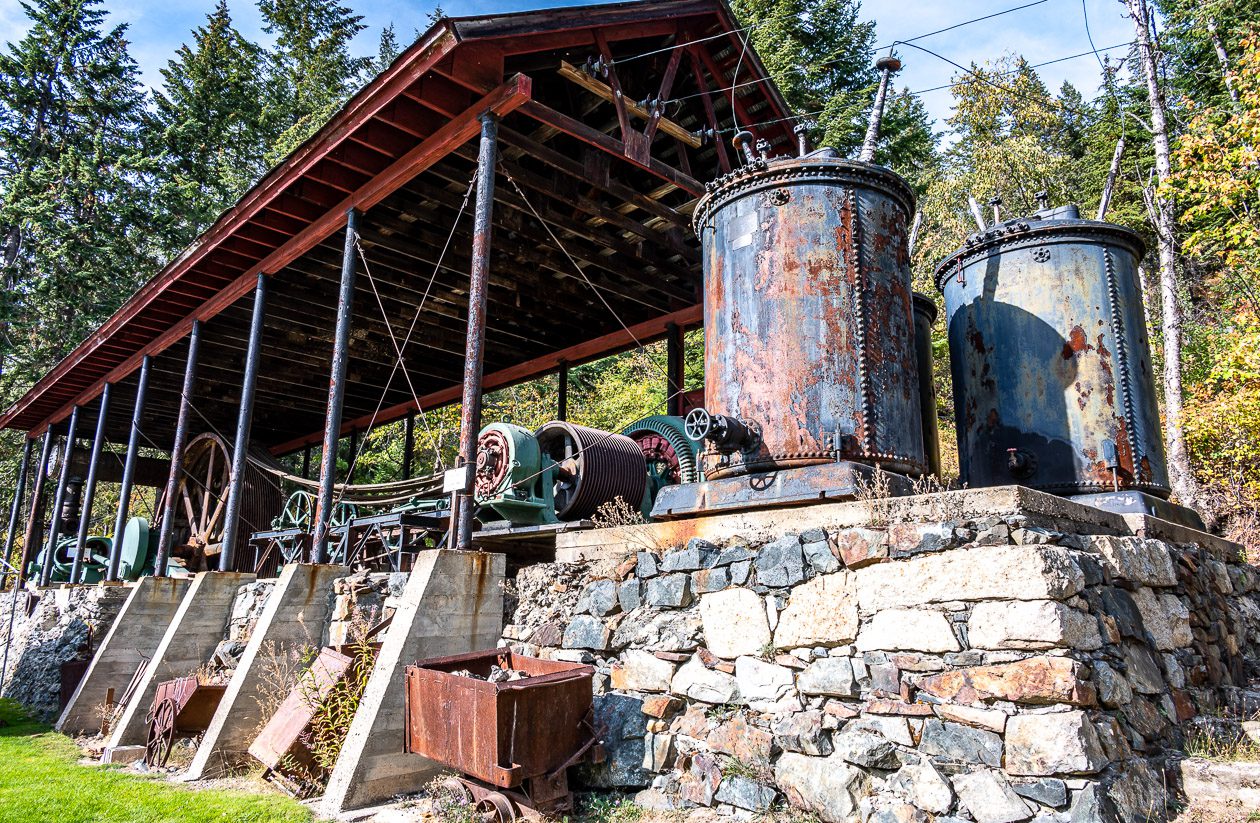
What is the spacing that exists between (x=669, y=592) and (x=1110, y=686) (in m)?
2.43

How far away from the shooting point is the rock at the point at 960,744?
11.9 feet

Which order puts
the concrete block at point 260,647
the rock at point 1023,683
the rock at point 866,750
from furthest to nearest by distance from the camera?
1. the concrete block at point 260,647
2. the rock at point 866,750
3. the rock at point 1023,683

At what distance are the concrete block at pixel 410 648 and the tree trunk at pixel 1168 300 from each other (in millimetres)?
11111

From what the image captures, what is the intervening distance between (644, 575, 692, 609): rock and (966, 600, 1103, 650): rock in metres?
1.75

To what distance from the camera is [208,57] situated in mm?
28922

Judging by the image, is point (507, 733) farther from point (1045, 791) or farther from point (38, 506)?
point (38, 506)

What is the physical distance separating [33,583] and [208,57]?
21580 mm

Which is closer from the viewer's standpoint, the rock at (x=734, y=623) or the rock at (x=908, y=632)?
the rock at (x=908, y=632)

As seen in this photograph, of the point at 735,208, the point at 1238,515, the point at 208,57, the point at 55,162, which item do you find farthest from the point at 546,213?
the point at 208,57

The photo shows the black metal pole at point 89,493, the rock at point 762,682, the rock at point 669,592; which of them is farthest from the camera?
the black metal pole at point 89,493

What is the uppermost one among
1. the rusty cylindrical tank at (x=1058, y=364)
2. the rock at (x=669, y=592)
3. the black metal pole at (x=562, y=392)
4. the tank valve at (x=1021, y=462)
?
the black metal pole at (x=562, y=392)

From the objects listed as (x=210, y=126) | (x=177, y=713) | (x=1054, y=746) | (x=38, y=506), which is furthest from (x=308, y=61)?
(x=1054, y=746)

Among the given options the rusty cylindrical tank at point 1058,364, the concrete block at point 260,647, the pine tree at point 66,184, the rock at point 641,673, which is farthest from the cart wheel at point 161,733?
the pine tree at point 66,184

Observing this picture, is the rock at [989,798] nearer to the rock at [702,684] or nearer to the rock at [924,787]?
the rock at [924,787]
